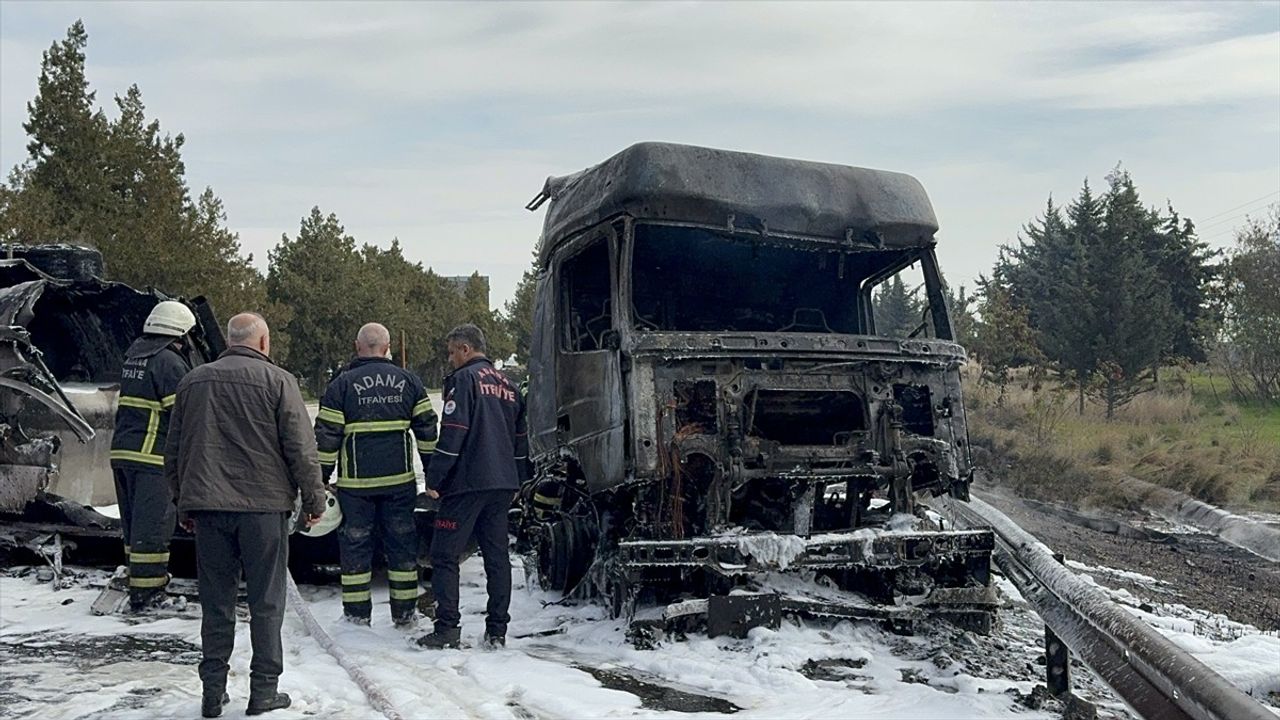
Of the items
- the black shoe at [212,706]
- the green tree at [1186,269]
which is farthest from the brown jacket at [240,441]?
the green tree at [1186,269]

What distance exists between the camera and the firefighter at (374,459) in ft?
19.8

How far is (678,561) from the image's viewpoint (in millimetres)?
5598

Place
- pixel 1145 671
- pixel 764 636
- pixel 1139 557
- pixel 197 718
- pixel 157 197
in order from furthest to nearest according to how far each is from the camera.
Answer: pixel 157 197, pixel 1139 557, pixel 764 636, pixel 197 718, pixel 1145 671

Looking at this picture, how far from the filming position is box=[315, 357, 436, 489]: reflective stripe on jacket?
19.7ft

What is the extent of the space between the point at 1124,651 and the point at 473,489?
3.28m

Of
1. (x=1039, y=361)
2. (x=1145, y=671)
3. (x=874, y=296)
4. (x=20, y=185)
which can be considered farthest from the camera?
(x=1039, y=361)

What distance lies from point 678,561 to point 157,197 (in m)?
20.7

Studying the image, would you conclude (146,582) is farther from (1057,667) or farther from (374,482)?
(1057,667)

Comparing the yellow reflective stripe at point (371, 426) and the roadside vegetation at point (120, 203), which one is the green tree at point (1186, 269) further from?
the yellow reflective stripe at point (371, 426)

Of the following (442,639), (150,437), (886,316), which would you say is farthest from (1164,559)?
Answer: (150,437)

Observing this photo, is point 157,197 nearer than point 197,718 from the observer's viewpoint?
No

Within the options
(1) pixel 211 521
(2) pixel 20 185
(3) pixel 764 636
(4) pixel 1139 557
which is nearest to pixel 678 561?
(3) pixel 764 636

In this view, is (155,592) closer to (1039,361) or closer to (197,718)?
(197,718)

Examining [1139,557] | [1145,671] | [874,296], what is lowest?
[1139,557]
